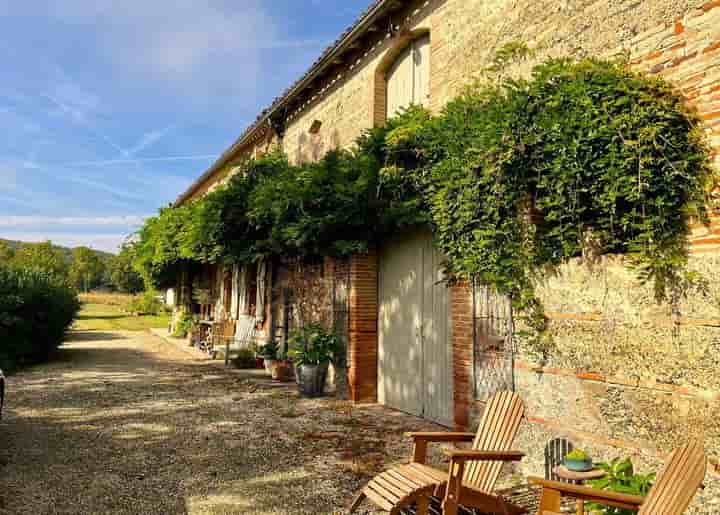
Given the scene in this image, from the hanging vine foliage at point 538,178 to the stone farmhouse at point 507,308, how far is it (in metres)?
0.19

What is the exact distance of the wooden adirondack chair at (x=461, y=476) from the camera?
2816 mm

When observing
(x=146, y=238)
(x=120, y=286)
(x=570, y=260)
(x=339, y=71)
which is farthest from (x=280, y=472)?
(x=120, y=286)

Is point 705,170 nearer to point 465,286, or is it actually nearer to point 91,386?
point 465,286

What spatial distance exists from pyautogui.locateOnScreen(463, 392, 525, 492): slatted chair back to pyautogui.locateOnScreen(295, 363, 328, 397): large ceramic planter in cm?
A: 422

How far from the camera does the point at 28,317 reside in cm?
1035

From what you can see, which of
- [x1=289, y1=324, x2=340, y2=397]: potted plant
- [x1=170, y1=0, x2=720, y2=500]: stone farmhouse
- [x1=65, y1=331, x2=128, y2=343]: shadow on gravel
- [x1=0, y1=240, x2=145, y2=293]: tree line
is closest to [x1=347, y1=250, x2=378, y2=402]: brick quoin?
[x1=170, y1=0, x2=720, y2=500]: stone farmhouse

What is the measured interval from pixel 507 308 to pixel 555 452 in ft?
4.09

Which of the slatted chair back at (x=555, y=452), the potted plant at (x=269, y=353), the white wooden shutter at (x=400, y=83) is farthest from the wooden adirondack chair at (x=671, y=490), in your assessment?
the potted plant at (x=269, y=353)

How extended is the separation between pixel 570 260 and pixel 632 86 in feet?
4.28

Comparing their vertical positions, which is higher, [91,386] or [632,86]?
[632,86]

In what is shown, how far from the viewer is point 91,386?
8.21 metres

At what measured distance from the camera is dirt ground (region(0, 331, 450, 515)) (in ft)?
12.3

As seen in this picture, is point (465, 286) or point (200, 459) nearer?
point (200, 459)

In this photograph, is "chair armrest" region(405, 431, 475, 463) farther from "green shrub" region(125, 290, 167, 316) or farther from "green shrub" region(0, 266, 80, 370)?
"green shrub" region(125, 290, 167, 316)
